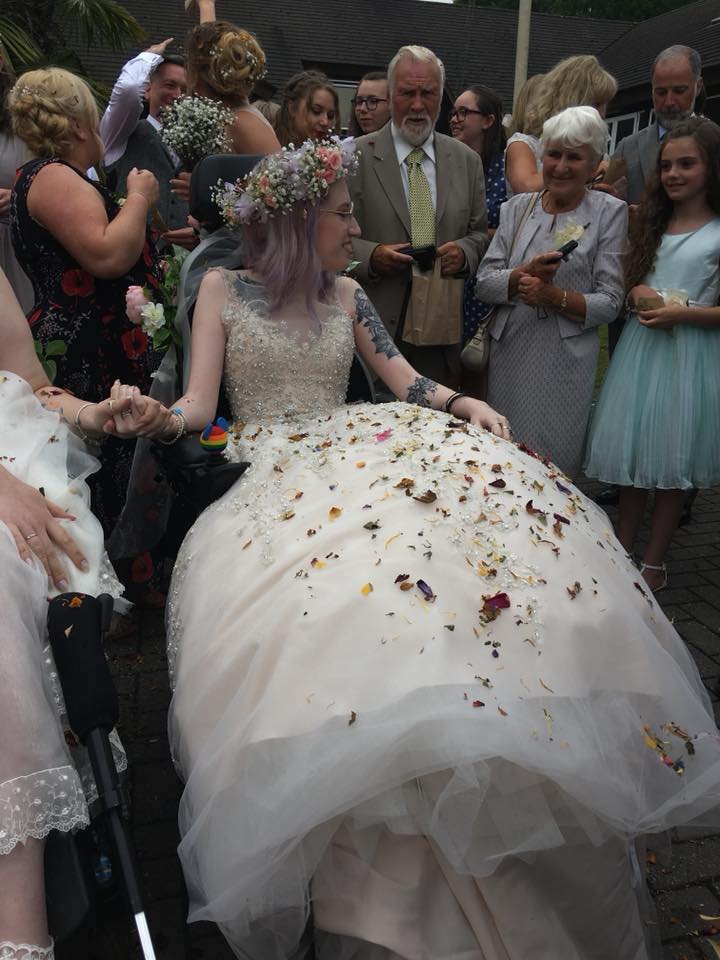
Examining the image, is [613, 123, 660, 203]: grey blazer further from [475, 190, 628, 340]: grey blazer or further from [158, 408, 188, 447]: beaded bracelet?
[158, 408, 188, 447]: beaded bracelet

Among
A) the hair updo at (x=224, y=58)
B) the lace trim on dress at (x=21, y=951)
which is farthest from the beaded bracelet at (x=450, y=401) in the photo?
the lace trim on dress at (x=21, y=951)

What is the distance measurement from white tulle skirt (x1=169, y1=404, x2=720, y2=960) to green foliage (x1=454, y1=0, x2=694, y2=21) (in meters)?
47.9

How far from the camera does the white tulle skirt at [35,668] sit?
1462mm

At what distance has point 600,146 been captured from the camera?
3.66m

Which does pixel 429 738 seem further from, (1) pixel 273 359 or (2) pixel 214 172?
(2) pixel 214 172

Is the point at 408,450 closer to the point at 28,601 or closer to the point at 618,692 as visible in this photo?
the point at 618,692

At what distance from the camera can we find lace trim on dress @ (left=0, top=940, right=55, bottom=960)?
137 cm

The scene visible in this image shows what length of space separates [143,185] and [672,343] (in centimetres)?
252

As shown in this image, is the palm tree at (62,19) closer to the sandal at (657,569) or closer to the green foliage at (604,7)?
the sandal at (657,569)

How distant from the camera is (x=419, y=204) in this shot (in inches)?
165

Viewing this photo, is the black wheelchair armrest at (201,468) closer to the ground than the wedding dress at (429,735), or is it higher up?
higher up

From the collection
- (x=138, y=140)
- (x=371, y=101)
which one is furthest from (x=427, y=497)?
(x=371, y=101)

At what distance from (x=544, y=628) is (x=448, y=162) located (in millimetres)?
3221

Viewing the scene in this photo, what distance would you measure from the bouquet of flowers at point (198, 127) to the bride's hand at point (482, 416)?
1.53 m
